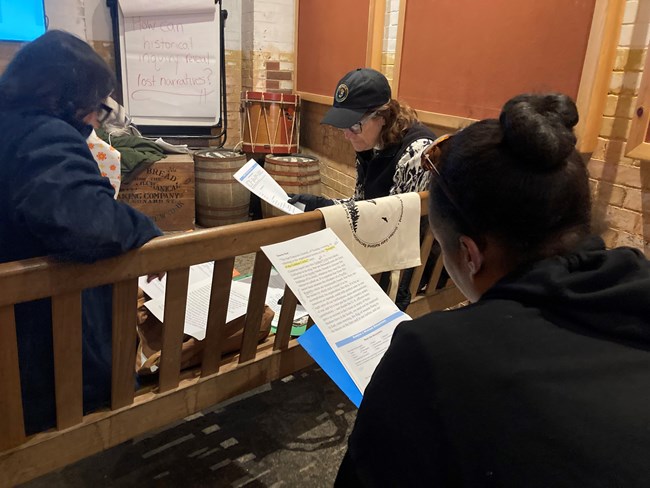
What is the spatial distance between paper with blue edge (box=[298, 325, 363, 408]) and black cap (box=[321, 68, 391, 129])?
1091 millimetres

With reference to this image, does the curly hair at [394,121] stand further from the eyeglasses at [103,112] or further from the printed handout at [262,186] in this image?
the eyeglasses at [103,112]

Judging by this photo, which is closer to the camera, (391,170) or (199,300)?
(199,300)

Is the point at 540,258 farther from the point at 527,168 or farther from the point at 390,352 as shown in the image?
the point at 390,352

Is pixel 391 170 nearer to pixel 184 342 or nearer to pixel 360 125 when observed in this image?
pixel 360 125

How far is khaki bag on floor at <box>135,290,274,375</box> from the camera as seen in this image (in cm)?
136

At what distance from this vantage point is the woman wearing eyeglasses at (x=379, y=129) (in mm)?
2014

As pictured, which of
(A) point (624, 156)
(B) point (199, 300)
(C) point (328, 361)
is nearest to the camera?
(C) point (328, 361)

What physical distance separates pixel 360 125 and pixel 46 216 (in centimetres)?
136

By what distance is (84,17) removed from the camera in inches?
163

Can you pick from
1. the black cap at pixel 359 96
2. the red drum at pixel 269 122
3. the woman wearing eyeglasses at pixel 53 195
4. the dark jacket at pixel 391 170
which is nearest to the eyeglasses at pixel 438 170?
the woman wearing eyeglasses at pixel 53 195

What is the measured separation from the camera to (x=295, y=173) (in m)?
3.79

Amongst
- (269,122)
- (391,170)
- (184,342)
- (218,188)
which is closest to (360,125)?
(391,170)

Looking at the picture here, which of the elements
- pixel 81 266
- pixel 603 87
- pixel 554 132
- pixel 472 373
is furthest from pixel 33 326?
pixel 603 87

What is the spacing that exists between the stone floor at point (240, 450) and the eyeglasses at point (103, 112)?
1109 mm
